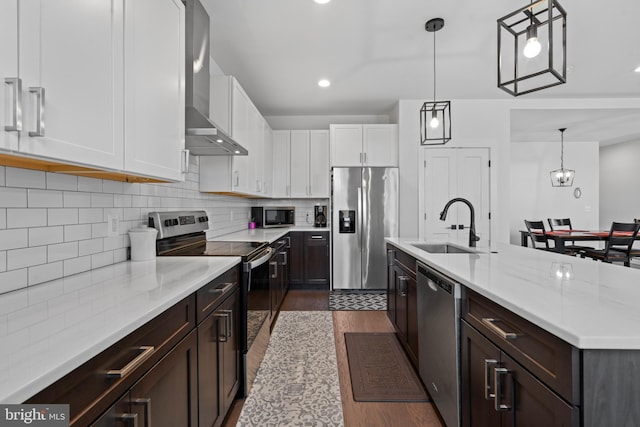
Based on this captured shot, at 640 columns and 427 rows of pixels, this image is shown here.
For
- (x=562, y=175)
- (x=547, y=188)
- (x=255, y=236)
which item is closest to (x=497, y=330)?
(x=255, y=236)

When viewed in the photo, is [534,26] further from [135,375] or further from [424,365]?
[135,375]

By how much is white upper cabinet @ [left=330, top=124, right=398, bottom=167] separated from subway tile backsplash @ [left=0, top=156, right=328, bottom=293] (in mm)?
2981

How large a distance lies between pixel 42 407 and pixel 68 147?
2.36ft

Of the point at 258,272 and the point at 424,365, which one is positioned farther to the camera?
the point at 258,272

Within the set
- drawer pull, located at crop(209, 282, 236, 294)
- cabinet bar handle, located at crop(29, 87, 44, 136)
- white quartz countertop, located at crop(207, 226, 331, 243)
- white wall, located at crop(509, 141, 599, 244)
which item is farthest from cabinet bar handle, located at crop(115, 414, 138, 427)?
white wall, located at crop(509, 141, 599, 244)

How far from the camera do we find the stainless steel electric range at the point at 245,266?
2.03 meters

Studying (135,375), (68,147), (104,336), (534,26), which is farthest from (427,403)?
(68,147)

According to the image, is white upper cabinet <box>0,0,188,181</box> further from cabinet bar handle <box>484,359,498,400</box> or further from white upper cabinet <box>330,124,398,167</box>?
white upper cabinet <box>330,124,398,167</box>

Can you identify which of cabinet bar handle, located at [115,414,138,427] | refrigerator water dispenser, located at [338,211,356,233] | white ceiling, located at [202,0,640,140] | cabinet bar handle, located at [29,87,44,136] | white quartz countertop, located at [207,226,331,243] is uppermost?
white ceiling, located at [202,0,640,140]

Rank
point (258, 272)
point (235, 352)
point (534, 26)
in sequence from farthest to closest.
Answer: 1. point (258, 272)
2. point (235, 352)
3. point (534, 26)

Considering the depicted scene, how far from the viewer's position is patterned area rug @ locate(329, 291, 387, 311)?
12.7 feet

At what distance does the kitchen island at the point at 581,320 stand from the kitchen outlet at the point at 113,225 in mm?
1702

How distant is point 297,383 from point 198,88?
206cm

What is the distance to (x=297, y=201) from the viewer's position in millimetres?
5270
